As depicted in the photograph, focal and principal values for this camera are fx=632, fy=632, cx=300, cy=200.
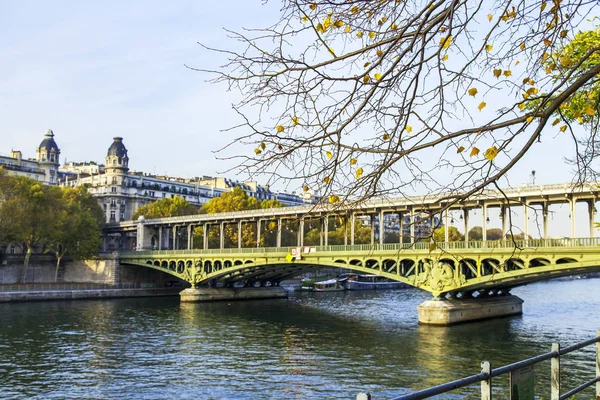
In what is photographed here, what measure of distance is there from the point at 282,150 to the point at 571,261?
36671 millimetres

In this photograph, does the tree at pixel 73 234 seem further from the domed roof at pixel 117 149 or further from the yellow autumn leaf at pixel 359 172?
the yellow autumn leaf at pixel 359 172

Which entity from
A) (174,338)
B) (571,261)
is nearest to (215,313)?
(174,338)

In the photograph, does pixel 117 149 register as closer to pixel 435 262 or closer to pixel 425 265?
pixel 425 265

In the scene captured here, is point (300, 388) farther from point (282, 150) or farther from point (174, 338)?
point (282, 150)

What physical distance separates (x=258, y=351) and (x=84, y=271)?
5506 cm

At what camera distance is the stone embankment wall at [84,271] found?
249 feet

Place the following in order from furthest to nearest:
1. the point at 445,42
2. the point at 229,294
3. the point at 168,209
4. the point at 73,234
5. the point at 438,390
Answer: the point at 168,209 → the point at 73,234 → the point at 229,294 → the point at 445,42 → the point at 438,390

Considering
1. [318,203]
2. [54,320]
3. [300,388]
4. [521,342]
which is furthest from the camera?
[54,320]

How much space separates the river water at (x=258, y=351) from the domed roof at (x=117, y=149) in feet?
233

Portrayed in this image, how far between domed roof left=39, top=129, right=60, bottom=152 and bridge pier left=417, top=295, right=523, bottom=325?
99239 mm

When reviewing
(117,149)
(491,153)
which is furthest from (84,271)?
(491,153)

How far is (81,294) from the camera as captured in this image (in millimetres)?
67188

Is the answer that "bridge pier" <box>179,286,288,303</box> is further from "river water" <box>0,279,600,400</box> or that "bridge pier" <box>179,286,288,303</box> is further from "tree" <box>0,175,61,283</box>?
"tree" <box>0,175,61,283</box>

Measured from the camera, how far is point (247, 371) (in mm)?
27047
